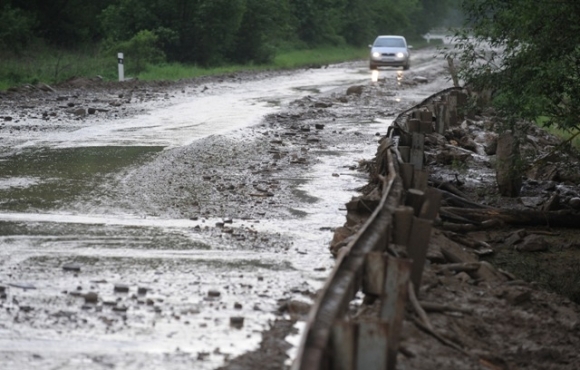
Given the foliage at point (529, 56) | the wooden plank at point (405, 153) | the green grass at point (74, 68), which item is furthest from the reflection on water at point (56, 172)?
the green grass at point (74, 68)

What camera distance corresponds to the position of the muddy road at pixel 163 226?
7.37 m

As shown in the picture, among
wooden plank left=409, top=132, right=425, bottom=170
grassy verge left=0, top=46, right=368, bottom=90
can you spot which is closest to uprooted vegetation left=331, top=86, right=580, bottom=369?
wooden plank left=409, top=132, right=425, bottom=170

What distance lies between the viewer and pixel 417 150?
14.2 metres

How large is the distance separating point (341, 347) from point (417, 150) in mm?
9077

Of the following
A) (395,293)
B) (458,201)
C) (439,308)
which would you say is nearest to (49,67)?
(458,201)

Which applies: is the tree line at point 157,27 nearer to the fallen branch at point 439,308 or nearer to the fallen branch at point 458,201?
the fallen branch at point 458,201

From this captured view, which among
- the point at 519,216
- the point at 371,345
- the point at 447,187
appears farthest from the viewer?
the point at 447,187

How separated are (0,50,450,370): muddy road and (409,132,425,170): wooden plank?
3.05ft

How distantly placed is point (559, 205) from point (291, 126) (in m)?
9.34

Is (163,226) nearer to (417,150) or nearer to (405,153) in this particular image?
(405,153)

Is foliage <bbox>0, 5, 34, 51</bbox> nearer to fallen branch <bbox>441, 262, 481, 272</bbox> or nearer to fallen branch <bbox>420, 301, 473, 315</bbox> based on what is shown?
fallen branch <bbox>441, 262, 481, 272</bbox>

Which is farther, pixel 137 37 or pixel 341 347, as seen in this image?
pixel 137 37

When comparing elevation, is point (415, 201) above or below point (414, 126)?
above

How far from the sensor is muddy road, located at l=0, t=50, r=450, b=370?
290 inches
